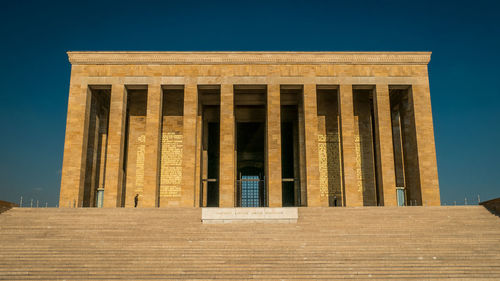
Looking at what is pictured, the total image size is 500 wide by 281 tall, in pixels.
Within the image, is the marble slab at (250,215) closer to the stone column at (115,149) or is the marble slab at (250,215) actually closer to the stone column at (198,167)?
the stone column at (115,149)

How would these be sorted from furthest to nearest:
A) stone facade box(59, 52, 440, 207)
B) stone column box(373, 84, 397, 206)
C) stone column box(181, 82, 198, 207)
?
1. stone facade box(59, 52, 440, 207)
2. stone column box(373, 84, 397, 206)
3. stone column box(181, 82, 198, 207)

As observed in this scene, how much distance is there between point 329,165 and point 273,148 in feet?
12.4

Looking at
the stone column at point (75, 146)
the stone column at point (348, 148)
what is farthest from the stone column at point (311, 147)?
the stone column at point (75, 146)

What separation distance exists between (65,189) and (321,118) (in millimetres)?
13960

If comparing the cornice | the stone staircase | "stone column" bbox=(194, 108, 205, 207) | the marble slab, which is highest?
the cornice

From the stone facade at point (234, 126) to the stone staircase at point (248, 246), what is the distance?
18.8ft

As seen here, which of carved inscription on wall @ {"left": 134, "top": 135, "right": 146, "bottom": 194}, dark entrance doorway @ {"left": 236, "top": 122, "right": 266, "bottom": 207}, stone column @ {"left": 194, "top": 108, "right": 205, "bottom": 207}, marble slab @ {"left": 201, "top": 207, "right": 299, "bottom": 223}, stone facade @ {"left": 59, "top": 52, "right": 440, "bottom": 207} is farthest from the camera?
dark entrance doorway @ {"left": 236, "top": 122, "right": 266, "bottom": 207}

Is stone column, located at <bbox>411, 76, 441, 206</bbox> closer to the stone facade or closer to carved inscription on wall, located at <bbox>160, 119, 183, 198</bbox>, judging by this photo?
the stone facade

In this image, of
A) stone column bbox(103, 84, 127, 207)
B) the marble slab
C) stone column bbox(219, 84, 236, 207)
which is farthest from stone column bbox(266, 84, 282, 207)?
stone column bbox(103, 84, 127, 207)

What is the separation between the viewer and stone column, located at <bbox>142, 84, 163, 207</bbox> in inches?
818

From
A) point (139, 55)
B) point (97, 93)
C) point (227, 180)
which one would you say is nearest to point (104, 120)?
point (97, 93)

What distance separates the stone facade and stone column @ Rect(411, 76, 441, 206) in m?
0.05

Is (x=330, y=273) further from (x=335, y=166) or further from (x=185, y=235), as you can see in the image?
(x=335, y=166)

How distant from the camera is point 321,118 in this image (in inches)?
938
